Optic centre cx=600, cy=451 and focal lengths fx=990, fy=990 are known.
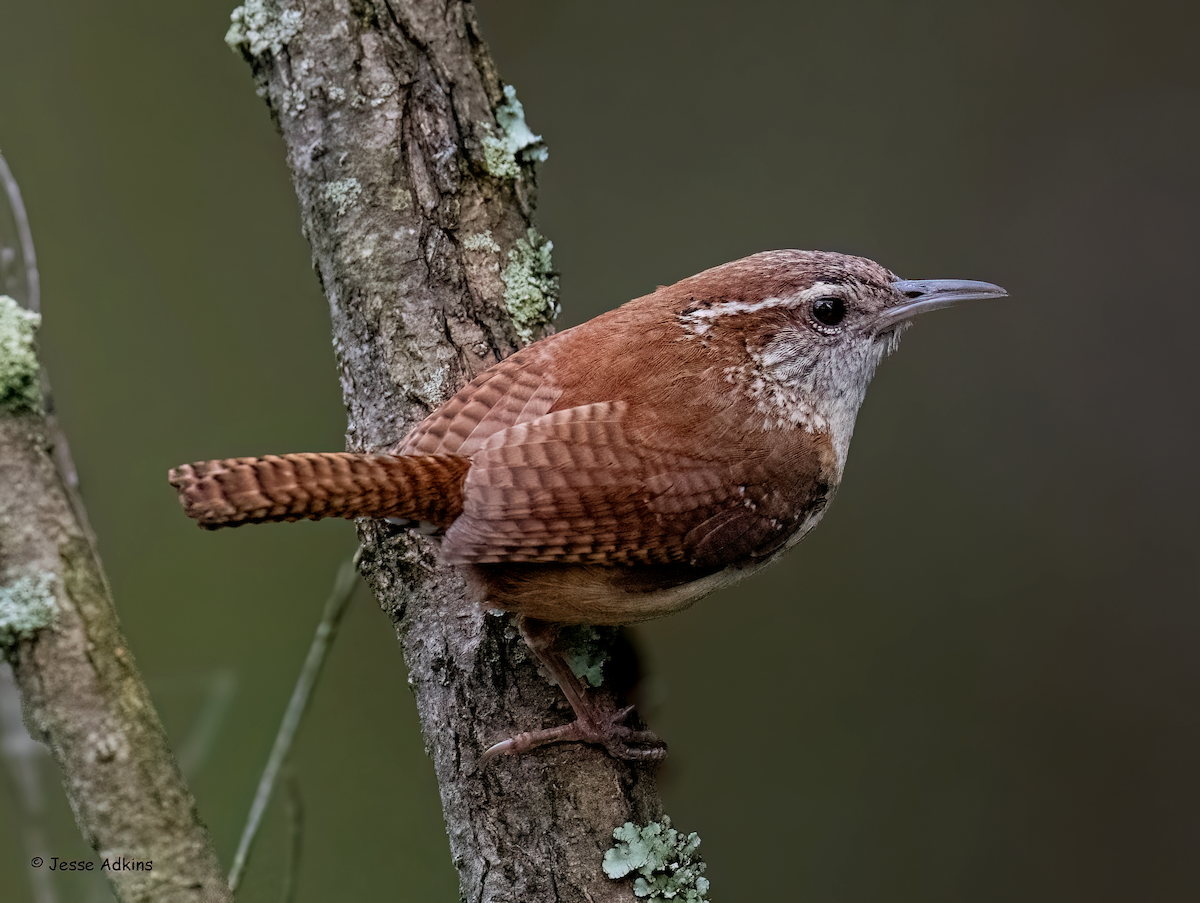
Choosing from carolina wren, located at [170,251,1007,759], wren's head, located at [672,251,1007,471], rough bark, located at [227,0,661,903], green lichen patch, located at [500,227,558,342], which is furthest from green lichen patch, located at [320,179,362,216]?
wren's head, located at [672,251,1007,471]

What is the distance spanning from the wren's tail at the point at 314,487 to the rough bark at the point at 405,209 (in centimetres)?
39

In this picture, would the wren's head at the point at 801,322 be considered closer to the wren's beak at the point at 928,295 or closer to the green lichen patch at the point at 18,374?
the wren's beak at the point at 928,295

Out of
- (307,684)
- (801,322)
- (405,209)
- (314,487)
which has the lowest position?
(307,684)

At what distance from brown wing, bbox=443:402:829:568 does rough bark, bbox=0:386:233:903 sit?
2.18 ft

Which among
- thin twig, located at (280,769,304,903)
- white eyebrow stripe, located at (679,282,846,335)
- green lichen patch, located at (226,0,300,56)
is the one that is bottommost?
thin twig, located at (280,769,304,903)

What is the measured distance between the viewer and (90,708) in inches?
67.3

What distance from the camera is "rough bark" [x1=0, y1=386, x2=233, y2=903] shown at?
168 cm

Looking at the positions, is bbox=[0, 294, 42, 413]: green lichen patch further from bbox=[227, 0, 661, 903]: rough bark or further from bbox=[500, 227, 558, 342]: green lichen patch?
bbox=[500, 227, 558, 342]: green lichen patch

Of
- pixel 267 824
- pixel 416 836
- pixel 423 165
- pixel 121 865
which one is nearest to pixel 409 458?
→ pixel 121 865

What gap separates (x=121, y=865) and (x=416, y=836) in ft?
6.23

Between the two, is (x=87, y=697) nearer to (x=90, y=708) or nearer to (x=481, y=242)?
(x=90, y=708)

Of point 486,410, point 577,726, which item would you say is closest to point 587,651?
point 577,726

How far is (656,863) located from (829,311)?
52.0 inches

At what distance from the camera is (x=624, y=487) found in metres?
2.09
